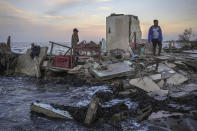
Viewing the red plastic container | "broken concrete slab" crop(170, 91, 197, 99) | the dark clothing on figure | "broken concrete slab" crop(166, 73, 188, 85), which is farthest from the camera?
the dark clothing on figure

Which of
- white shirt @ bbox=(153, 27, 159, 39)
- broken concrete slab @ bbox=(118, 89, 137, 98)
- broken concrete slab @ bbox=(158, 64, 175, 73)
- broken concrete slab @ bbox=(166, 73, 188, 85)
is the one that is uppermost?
white shirt @ bbox=(153, 27, 159, 39)

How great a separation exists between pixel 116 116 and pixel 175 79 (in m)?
3.72

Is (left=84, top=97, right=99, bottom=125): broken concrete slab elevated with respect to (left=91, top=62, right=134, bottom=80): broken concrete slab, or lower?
lower

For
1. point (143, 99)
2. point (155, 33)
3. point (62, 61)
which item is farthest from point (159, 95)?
point (62, 61)

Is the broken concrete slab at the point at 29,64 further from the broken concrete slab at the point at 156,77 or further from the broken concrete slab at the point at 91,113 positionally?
the broken concrete slab at the point at 91,113

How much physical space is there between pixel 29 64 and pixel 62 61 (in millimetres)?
2717

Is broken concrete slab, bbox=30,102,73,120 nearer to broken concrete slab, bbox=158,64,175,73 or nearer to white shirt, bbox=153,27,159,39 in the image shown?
broken concrete slab, bbox=158,64,175,73

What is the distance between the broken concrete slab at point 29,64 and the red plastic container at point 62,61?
3.90ft

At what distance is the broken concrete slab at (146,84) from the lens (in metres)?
6.78

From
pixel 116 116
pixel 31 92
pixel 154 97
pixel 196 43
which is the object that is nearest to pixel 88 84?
pixel 31 92

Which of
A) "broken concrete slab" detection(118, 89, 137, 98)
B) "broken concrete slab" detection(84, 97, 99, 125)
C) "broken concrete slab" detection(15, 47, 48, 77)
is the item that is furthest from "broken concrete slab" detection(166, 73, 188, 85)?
"broken concrete slab" detection(15, 47, 48, 77)

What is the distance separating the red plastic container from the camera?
1171 cm

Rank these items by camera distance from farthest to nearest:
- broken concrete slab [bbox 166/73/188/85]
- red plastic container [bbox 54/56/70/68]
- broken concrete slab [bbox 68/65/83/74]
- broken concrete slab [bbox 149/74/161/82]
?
red plastic container [bbox 54/56/70/68] → broken concrete slab [bbox 68/65/83/74] → broken concrete slab [bbox 149/74/161/82] → broken concrete slab [bbox 166/73/188/85]

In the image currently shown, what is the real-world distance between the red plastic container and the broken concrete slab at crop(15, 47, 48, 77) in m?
1.19
